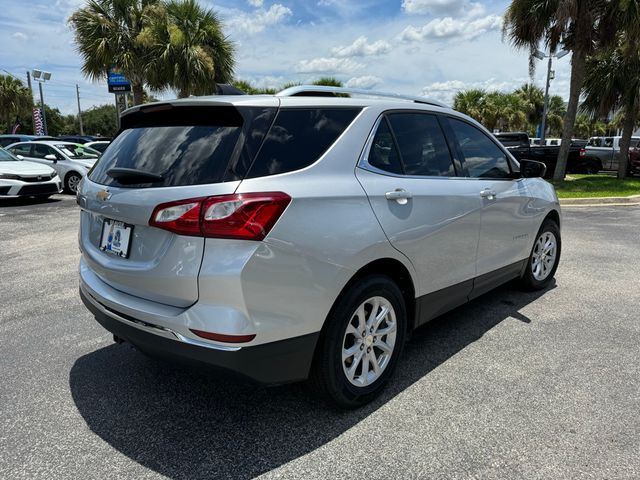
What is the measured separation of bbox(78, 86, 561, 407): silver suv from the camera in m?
2.16

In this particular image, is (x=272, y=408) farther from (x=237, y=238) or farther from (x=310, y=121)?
(x=310, y=121)

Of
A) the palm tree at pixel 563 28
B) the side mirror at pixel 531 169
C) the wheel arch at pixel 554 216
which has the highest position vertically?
the palm tree at pixel 563 28

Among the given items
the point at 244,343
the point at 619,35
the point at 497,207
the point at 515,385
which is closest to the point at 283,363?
the point at 244,343

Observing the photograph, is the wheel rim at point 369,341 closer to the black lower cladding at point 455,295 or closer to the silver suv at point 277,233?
the silver suv at point 277,233

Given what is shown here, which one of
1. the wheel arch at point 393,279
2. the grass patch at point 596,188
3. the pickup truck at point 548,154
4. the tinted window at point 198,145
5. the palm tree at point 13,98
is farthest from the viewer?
the palm tree at point 13,98

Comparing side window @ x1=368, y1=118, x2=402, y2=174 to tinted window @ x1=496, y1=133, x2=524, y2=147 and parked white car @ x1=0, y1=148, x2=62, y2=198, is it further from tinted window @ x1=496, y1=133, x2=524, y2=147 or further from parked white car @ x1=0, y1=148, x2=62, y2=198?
tinted window @ x1=496, y1=133, x2=524, y2=147

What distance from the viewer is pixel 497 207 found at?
382 cm

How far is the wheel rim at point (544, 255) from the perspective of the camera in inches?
187

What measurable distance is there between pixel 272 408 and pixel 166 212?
4.31ft

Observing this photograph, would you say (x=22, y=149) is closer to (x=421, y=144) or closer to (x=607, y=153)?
(x=421, y=144)

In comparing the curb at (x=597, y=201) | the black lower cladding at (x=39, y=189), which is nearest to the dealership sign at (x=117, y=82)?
the black lower cladding at (x=39, y=189)

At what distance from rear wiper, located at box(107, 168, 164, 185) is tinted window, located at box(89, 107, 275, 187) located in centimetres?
2

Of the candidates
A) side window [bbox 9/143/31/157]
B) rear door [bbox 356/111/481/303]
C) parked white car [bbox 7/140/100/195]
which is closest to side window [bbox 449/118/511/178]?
rear door [bbox 356/111/481/303]

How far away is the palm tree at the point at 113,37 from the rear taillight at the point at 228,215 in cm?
1650
